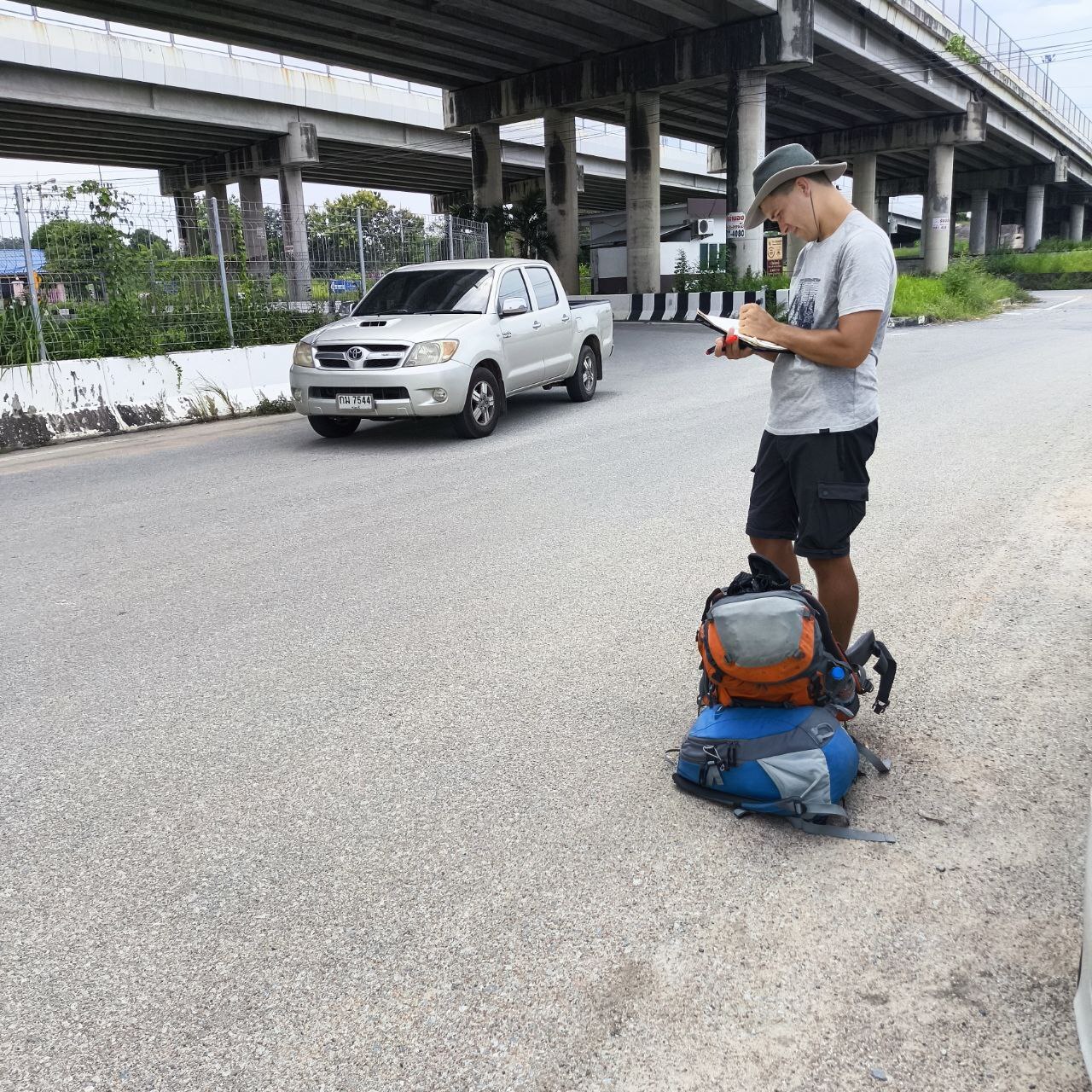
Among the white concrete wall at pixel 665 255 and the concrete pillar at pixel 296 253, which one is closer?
the concrete pillar at pixel 296 253

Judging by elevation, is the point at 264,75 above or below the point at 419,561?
above

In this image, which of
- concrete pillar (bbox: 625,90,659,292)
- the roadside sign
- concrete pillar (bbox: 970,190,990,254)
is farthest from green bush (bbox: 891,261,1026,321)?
concrete pillar (bbox: 970,190,990,254)

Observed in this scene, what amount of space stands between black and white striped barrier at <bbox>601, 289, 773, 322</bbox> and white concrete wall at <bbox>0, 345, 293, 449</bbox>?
1560 cm

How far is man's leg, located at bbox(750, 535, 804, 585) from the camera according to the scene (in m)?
3.72

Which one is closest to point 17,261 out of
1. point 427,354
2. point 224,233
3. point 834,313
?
point 224,233

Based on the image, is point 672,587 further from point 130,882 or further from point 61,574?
point 61,574

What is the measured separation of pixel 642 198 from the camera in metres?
33.2

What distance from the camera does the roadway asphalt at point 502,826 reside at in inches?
86.4

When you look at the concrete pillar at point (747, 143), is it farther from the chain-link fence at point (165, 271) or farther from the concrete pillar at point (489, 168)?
the chain-link fence at point (165, 271)

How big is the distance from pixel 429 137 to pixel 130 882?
45.1 m

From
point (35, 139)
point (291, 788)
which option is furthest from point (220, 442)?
point (35, 139)

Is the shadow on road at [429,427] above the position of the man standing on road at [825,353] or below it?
below

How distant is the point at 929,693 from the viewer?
388 cm

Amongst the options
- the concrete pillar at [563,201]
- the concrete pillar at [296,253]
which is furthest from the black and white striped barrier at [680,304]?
the concrete pillar at [296,253]
